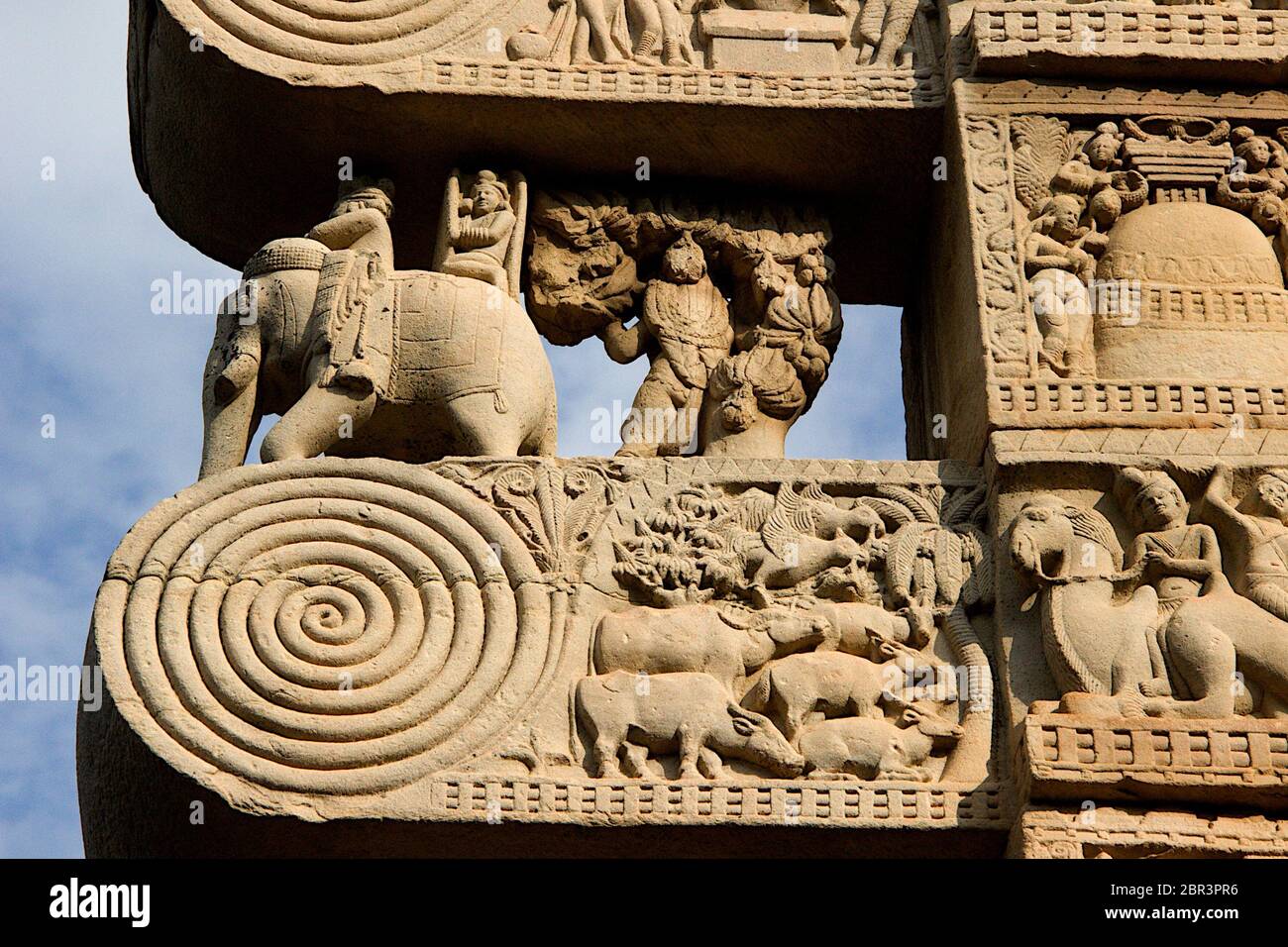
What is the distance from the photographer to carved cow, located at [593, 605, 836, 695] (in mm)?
7531

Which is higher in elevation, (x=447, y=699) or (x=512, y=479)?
(x=512, y=479)

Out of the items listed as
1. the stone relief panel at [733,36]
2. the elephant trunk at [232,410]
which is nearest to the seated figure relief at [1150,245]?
the stone relief panel at [733,36]

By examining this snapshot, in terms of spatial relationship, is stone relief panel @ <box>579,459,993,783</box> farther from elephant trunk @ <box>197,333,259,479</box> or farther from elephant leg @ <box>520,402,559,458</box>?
elephant trunk @ <box>197,333,259,479</box>

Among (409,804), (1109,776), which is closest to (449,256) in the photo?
(409,804)

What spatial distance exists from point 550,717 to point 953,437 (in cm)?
183

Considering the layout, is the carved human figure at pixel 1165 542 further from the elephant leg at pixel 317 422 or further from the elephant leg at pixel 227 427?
the elephant leg at pixel 227 427

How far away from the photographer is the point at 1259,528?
25.2 feet

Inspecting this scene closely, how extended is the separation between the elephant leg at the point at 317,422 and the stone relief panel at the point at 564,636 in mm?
128

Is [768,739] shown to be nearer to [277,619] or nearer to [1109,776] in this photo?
[1109,776]

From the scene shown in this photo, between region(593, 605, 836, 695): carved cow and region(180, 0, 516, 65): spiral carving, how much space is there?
240 cm

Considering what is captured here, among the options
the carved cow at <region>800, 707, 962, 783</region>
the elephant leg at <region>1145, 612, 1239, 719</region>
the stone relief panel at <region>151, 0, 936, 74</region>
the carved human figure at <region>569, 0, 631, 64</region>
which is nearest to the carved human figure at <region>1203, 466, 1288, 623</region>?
the elephant leg at <region>1145, 612, 1239, 719</region>

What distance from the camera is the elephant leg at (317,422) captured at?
796 centimetres

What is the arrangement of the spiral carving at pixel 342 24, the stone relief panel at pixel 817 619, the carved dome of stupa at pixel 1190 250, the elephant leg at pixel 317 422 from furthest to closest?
1. the spiral carving at pixel 342 24
2. the carved dome of stupa at pixel 1190 250
3. the elephant leg at pixel 317 422
4. the stone relief panel at pixel 817 619
